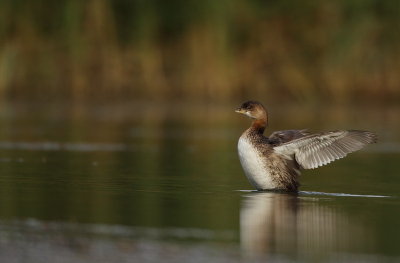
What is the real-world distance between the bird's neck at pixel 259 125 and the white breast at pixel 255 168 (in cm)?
38

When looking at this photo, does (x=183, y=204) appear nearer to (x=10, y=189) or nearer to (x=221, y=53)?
(x=10, y=189)

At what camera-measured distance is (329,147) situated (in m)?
10.5

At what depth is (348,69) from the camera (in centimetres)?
2469

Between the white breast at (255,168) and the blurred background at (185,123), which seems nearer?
the blurred background at (185,123)

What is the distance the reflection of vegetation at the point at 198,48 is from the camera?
24.3 m

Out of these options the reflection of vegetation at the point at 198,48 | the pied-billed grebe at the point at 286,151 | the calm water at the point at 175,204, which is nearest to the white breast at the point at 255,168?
the pied-billed grebe at the point at 286,151

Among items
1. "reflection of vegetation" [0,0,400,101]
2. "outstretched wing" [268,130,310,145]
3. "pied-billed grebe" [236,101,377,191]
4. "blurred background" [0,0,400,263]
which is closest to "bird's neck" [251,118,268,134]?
"pied-billed grebe" [236,101,377,191]

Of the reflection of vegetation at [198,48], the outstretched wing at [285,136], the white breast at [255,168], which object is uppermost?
the reflection of vegetation at [198,48]

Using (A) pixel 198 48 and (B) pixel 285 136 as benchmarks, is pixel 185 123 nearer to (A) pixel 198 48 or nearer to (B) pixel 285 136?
(A) pixel 198 48

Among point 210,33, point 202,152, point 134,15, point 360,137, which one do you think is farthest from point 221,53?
point 360,137

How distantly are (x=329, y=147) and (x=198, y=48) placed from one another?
14.5m

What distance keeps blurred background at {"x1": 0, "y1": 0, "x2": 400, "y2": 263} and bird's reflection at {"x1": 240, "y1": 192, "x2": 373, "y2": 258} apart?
18mm

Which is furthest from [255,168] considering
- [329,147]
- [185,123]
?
[185,123]

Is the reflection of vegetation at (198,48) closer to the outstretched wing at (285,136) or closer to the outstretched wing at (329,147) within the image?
the outstretched wing at (285,136)
